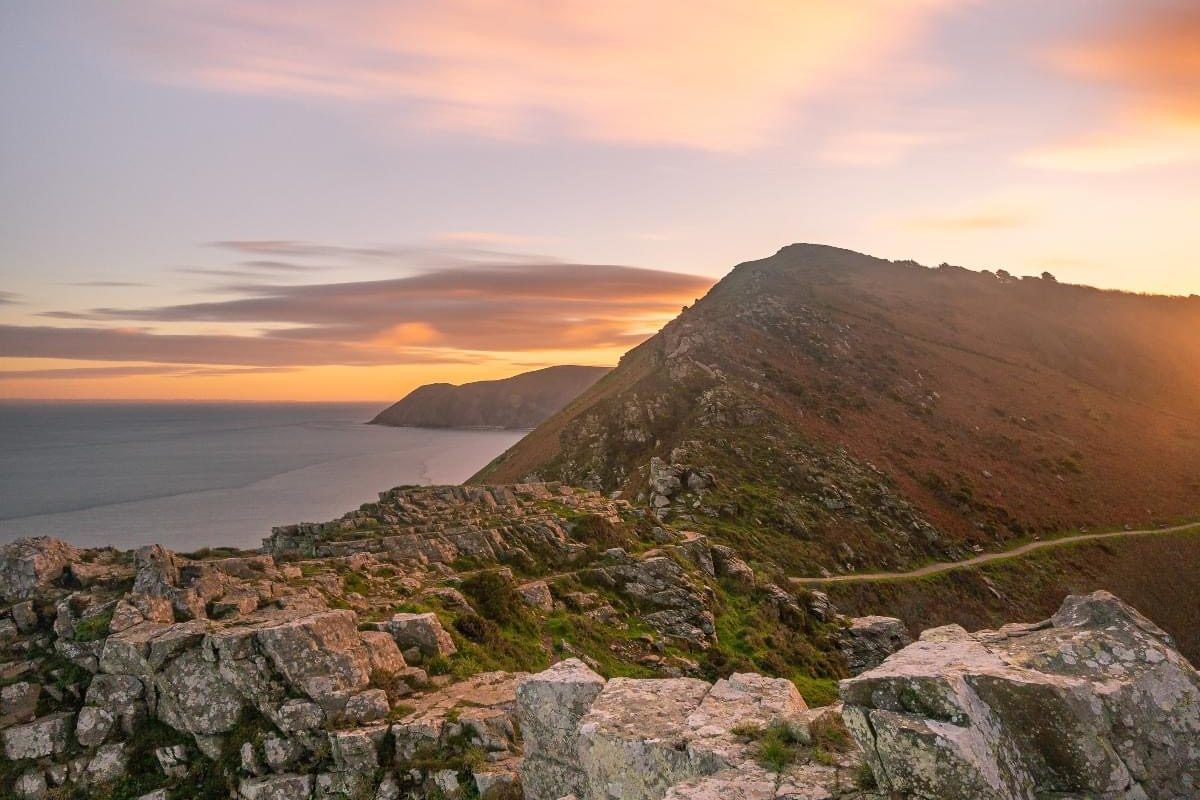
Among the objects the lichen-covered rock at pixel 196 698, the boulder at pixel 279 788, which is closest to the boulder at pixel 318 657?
the lichen-covered rock at pixel 196 698

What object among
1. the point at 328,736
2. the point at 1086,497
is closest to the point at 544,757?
the point at 328,736

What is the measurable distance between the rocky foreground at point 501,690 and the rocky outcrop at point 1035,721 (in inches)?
1.3

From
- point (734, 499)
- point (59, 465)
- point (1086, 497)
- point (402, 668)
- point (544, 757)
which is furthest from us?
point (59, 465)

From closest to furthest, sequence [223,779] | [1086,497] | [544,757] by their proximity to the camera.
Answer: [544,757] < [223,779] < [1086,497]

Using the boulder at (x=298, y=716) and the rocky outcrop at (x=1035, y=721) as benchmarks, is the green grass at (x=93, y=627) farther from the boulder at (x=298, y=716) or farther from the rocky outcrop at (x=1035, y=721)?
the rocky outcrop at (x=1035, y=721)

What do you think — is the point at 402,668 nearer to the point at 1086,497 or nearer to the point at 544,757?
the point at 544,757

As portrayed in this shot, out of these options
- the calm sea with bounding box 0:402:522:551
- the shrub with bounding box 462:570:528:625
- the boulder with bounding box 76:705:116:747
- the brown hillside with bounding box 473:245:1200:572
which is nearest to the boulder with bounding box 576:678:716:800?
the shrub with bounding box 462:570:528:625

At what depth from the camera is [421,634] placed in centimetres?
2041

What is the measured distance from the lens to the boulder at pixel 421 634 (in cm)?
2014

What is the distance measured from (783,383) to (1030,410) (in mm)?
49862

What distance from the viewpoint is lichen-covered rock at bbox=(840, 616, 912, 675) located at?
123 ft

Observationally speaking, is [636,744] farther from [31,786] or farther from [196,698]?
[31,786]

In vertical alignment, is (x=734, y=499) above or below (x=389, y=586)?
below

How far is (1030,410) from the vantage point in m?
115
